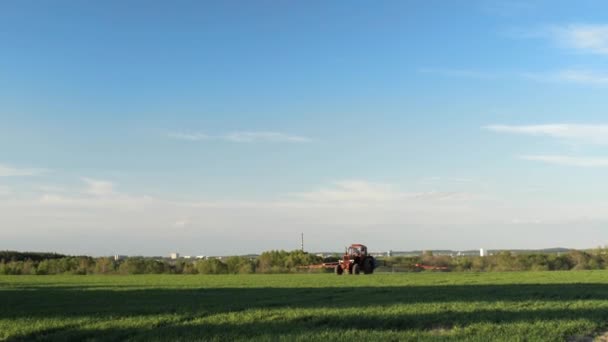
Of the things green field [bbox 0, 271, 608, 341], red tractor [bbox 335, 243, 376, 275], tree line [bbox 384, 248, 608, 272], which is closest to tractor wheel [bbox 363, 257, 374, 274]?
red tractor [bbox 335, 243, 376, 275]

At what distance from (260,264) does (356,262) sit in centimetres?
2756

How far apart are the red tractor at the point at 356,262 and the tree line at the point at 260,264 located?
19471mm

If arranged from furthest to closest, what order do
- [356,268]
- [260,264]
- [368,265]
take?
1. [260,264]
2. [368,265]
3. [356,268]

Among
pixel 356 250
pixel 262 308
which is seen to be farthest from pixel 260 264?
pixel 262 308

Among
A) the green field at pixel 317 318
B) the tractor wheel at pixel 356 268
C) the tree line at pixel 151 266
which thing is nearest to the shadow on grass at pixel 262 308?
the green field at pixel 317 318

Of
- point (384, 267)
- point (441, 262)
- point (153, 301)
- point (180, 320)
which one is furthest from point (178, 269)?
Result: point (180, 320)

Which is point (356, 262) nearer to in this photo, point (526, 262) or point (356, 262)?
point (356, 262)

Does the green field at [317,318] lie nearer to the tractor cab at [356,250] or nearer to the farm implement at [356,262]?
the farm implement at [356,262]

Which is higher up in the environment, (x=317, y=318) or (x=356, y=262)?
(x=356, y=262)

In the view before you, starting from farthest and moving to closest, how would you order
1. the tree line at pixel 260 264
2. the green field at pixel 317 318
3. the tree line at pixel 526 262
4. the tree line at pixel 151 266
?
the tree line at pixel 526 262
the tree line at pixel 260 264
the tree line at pixel 151 266
the green field at pixel 317 318

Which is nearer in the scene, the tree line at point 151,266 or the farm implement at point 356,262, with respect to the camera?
the farm implement at point 356,262

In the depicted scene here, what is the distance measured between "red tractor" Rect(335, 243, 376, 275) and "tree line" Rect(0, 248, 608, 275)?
63.9 feet

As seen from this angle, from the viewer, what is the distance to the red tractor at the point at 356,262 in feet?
190

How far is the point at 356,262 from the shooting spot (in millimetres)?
57875
